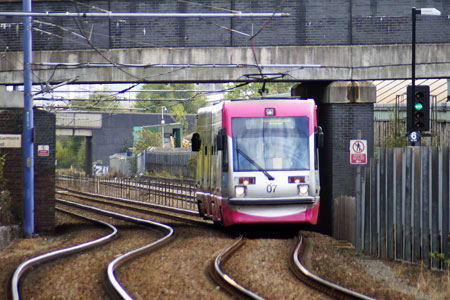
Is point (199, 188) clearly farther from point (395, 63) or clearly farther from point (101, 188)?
point (101, 188)

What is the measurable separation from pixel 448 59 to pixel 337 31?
3016 millimetres

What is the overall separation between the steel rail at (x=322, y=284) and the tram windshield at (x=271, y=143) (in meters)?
4.40

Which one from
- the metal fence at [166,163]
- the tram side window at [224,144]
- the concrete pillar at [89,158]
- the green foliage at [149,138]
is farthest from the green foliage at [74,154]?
the tram side window at [224,144]

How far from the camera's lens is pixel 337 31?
22078 millimetres

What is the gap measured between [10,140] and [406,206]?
1195cm

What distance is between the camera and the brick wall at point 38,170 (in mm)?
22281

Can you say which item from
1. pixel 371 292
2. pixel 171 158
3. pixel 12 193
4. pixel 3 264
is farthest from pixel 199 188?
pixel 171 158

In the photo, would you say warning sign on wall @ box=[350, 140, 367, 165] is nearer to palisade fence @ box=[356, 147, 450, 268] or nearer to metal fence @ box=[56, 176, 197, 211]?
palisade fence @ box=[356, 147, 450, 268]

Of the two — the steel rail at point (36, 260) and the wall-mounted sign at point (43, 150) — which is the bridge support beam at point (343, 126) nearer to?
the steel rail at point (36, 260)

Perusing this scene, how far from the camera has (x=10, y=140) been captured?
22203mm

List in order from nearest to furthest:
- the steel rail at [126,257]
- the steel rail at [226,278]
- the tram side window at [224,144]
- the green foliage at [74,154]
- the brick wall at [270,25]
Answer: the steel rail at [226,278]
the steel rail at [126,257]
the tram side window at [224,144]
the brick wall at [270,25]
the green foliage at [74,154]

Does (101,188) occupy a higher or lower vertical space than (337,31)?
lower

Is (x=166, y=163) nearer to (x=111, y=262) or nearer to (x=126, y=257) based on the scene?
(x=126, y=257)

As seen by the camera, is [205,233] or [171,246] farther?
[205,233]
